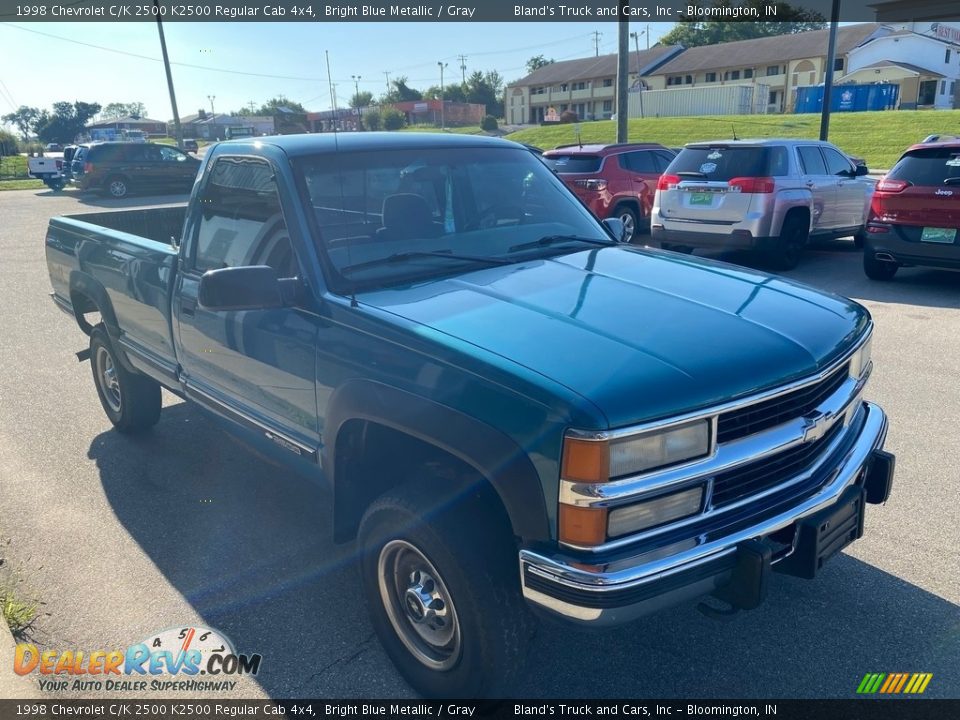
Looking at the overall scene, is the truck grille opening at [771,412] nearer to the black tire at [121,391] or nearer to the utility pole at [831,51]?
the black tire at [121,391]

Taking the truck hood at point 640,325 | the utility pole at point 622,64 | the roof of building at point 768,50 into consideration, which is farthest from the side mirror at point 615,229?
the roof of building at point 768,50

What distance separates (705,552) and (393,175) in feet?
7.45

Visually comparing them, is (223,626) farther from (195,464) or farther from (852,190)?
(852,190)

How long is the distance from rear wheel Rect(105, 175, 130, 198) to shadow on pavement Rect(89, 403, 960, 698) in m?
24.2

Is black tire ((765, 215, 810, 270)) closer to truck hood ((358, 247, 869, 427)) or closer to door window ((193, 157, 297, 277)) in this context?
truck hood ((358, 247, 869, 427))

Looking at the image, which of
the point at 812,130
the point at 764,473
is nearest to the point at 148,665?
the point at 764,473

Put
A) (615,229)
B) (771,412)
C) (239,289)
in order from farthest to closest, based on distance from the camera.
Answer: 1. (615,229)
2. (239,289)
3. (771,412)

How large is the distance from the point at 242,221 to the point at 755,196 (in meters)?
8.18

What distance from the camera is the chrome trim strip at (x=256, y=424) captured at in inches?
132

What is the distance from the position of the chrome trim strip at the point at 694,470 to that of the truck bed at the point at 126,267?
2.97 meters

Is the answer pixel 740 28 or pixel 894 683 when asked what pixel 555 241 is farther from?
pixel 740 28

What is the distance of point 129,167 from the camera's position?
25.5 metres

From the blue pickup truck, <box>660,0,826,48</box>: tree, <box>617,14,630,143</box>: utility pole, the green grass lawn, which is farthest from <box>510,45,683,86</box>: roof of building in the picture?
the blue pickup truck

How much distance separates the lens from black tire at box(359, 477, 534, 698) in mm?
2551
